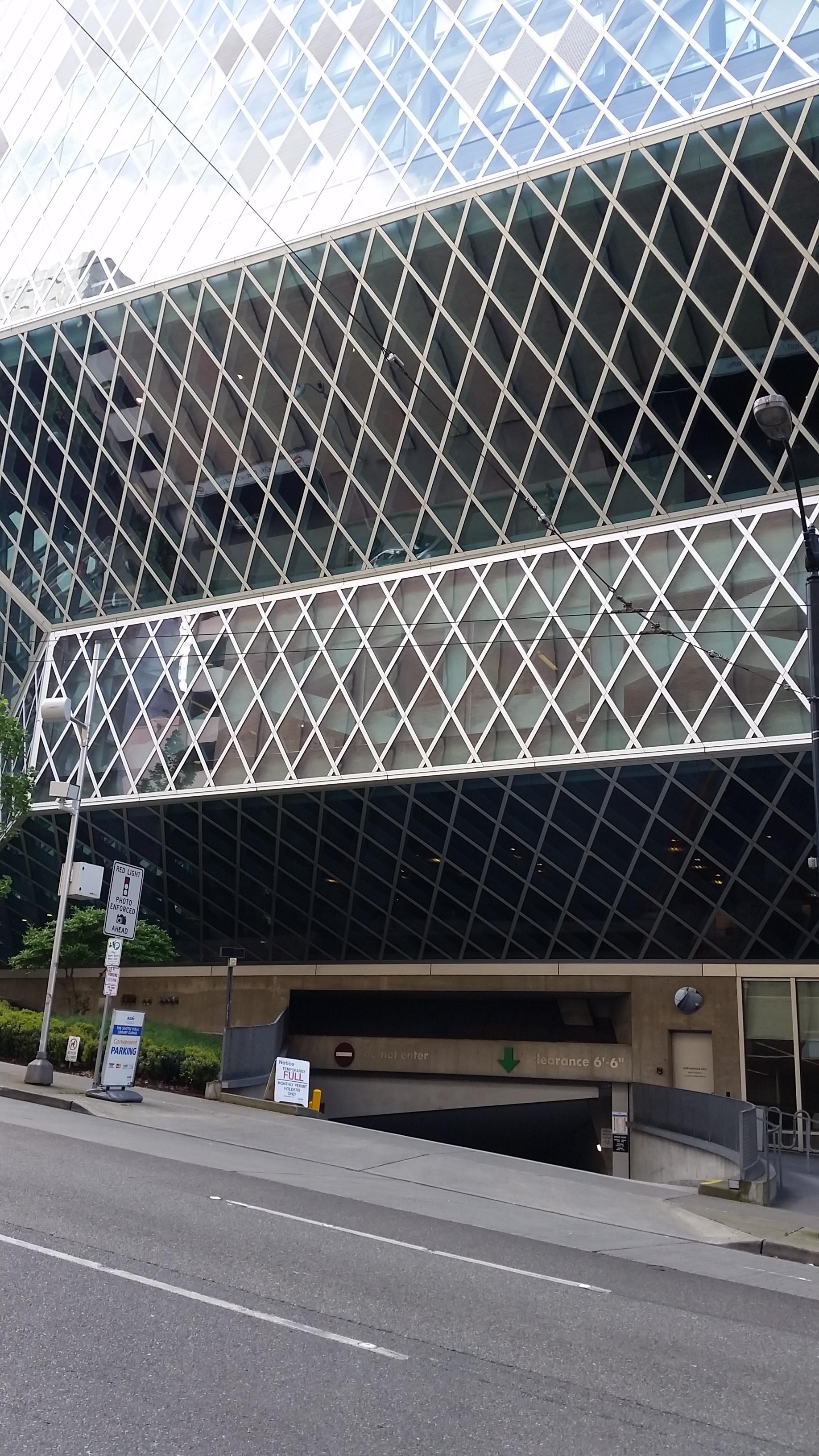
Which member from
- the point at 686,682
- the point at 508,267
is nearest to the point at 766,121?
the point at 508,267

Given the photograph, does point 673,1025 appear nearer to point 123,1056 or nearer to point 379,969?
point 379,969

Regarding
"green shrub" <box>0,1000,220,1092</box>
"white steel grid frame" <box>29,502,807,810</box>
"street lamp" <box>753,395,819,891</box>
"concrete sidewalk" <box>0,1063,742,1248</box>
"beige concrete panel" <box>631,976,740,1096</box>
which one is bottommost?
"concrete sidewalk" <box>0,1063,742,1248</box>

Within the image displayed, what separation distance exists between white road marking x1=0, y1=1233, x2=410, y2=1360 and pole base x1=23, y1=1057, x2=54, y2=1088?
13331 millimetres

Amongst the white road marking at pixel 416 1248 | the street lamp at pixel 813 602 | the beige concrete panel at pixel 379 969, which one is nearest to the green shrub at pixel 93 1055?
the beige concrete panel at pixel 379 969

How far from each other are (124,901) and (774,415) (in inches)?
617

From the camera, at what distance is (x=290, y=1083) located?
25234 mm

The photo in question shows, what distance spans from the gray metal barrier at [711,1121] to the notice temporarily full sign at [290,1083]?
8.66 meters

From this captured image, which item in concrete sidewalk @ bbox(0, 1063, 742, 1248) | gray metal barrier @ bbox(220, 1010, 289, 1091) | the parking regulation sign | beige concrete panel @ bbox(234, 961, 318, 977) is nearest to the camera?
concrete sidewalk @ bbox(0, 1063, 742, 1248)

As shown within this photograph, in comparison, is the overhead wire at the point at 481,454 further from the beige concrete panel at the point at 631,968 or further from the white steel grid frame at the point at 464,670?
the beige concrete panel at the point at 631,968

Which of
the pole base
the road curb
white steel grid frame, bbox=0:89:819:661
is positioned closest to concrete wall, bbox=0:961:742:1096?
white steel grid frame, bbox=0:89:819:661

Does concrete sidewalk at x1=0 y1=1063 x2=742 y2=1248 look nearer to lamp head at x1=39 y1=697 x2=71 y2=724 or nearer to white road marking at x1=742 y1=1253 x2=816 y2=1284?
white road marking at x1=742 y1=1253 x2=816 y2=1284

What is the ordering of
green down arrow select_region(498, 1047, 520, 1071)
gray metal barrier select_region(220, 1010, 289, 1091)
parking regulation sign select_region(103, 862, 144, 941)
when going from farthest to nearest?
green down arrow select_region(498, 1047, 520, 1071), gray metal barrier select_region(220, 1010, 289, 1091), parking regulation sign select_region(103, 862, 144, 941)

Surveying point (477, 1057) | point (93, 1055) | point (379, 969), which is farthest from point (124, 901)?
point (477, 1057)

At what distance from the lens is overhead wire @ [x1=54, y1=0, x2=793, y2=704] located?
3055 cm
